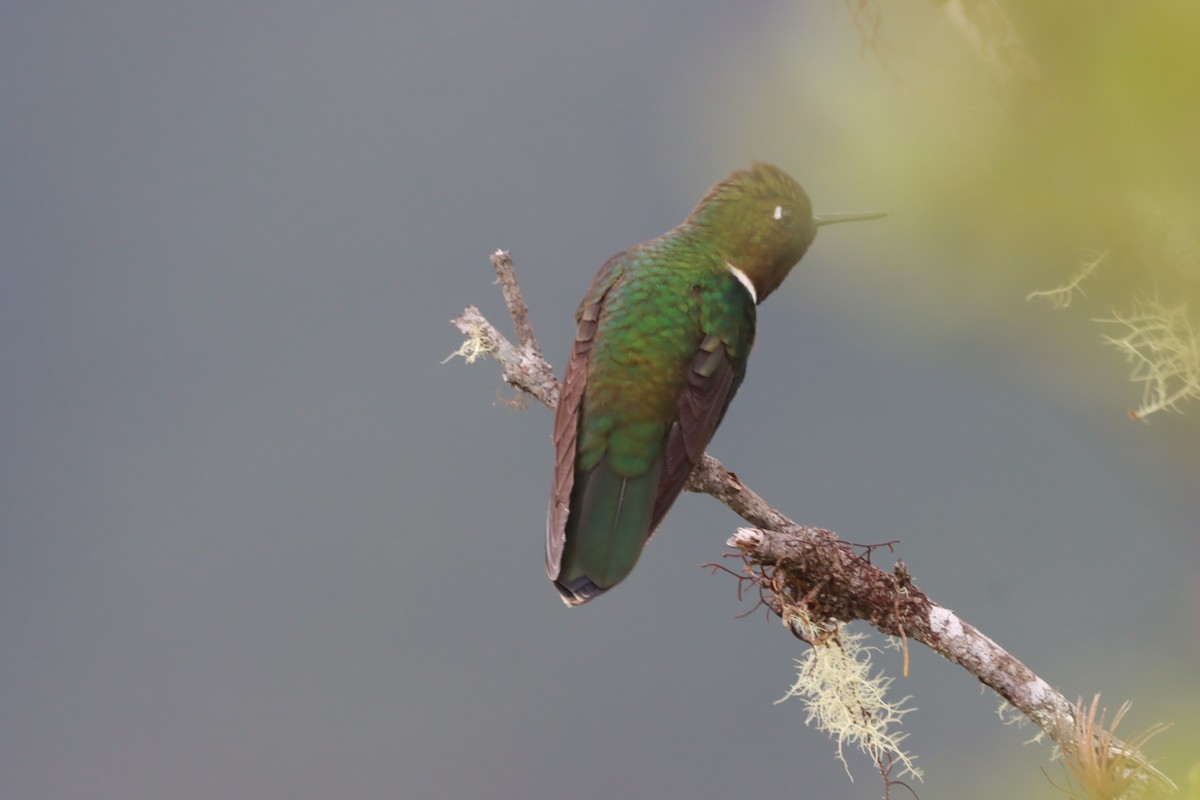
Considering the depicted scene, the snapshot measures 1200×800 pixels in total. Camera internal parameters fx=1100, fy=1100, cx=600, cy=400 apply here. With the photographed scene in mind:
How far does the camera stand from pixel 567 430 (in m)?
1.75

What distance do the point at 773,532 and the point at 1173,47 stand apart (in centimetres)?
113

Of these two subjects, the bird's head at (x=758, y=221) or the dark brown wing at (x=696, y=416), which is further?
the bird's head at (x=758, y=221)

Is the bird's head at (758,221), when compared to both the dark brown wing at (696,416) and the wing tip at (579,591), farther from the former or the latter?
the wing tip at (579,591)

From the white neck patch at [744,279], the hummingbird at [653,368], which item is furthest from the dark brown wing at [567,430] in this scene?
the white neck patch at [744,279]

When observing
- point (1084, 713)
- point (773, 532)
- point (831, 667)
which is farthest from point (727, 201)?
point (1084, 713)

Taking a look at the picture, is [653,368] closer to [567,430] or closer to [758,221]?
[567,430]

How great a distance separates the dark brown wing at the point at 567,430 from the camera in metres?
1.66

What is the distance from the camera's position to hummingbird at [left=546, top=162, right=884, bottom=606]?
5.42 feet

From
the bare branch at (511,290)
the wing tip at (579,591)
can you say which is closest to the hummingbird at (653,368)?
the wing tip at (579,591)

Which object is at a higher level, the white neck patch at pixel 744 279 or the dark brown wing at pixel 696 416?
the white neck patch at pixel 744 279

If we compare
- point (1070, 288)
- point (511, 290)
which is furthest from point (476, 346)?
point (1070, 288)

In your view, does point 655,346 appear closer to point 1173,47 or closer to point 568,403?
point 568,403

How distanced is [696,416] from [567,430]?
206 millimetres

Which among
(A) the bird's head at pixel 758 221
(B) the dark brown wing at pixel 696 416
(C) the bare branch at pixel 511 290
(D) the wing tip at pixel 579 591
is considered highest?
(A) the bird's head at pixel 758 221
